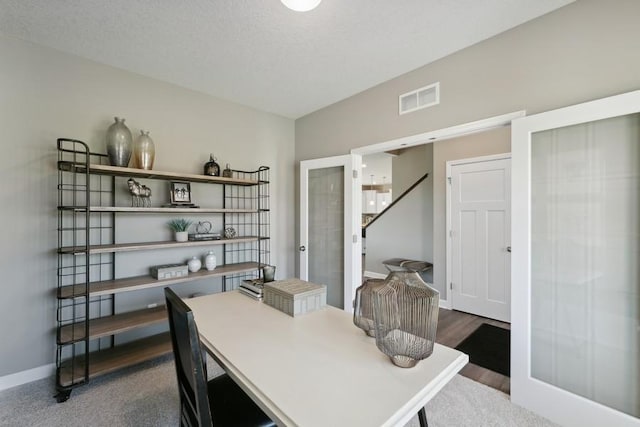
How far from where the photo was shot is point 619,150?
1.70 meters

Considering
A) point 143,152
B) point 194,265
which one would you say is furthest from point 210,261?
point 143,152

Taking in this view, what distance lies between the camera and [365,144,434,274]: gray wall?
4.69 metres

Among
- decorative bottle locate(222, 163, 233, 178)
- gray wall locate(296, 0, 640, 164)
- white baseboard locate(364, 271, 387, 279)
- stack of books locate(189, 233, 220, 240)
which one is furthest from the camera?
white baseboard locate(364, 271, 387, 279)

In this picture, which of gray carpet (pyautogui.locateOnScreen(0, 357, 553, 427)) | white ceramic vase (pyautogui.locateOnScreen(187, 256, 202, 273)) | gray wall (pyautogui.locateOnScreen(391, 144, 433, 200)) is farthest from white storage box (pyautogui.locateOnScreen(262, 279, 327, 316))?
gray wall (pyautogui.locateOnScreen(391, 144, 433, 200))

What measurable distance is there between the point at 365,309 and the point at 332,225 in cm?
225

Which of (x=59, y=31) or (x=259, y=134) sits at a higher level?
(x=59, y=31)

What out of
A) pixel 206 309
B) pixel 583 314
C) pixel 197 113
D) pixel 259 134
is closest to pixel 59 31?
pixel 197 113

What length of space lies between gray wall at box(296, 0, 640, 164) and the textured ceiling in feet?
0.35

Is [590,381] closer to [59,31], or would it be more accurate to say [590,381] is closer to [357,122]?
[357,122]

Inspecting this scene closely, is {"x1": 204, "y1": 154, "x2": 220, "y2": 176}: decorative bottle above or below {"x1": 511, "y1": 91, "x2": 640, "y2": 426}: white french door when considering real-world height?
above

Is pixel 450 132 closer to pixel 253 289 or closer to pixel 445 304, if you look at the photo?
pixel 253 289

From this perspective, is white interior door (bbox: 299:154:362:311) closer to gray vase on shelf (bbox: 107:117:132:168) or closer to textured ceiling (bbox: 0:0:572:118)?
textured ceiling (bbox: 0:0:572:118)

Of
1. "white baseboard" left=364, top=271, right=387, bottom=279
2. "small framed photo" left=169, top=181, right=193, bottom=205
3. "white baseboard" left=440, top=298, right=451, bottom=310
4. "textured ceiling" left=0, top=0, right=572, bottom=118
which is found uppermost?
"textured ceiling" left=0, top=0, right=572, bottom=118

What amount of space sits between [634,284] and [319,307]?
6.15ft
